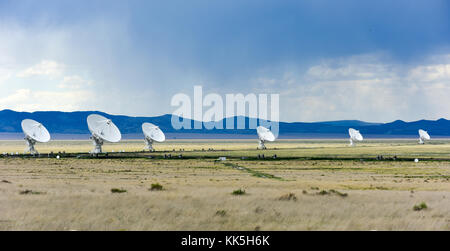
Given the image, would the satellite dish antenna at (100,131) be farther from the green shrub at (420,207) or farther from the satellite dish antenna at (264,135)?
the green shrub at (420,207)

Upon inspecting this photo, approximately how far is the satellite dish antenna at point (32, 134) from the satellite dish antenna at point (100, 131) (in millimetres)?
10938

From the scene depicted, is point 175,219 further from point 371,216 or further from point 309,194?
point 309,194

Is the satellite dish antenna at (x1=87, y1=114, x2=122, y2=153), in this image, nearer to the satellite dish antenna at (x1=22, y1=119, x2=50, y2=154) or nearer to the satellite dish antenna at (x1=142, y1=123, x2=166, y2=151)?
the satellite dish antenna at (x1=22, y1=119, x2=50, y2=154)

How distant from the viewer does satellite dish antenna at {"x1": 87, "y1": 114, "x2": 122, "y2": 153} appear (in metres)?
104

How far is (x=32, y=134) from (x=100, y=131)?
1489cm

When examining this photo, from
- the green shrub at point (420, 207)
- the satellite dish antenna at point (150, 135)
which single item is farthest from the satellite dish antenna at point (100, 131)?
the green shrub at point (420, 207)

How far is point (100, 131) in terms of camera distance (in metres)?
106

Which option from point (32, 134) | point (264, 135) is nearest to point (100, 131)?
point (32, 134)

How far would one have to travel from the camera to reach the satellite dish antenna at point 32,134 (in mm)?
106812

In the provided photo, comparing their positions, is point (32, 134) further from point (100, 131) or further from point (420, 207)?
point (420, 207)

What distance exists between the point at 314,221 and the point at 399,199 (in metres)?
10.2

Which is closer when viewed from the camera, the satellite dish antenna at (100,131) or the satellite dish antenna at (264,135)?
the satellite dish antenna at (100,131)
